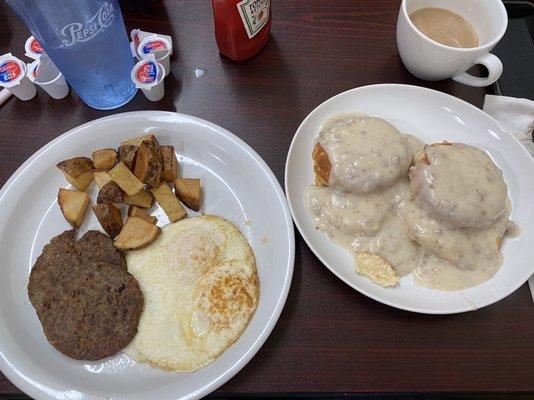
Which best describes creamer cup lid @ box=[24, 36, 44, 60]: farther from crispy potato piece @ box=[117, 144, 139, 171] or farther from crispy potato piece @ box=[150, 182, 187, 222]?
crispy potato piece @ box=[150, 182, 187, 222]

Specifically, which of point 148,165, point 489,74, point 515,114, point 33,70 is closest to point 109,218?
point 148,165

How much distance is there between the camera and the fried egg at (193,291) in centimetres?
107

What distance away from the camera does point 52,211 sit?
1.26m

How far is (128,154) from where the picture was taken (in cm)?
123

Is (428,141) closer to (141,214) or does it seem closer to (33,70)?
(141,214)

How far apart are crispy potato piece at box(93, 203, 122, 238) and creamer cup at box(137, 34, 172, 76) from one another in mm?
504

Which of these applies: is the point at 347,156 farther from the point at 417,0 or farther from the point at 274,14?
the point at 274,14

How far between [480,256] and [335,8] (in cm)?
102

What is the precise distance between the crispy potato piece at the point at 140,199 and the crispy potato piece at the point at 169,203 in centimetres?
2

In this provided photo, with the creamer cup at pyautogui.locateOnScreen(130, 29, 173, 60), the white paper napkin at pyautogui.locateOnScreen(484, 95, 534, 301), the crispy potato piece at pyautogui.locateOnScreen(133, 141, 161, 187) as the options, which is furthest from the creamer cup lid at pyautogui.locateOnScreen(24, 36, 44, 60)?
the white paper napkin at pyautogui.locateOnScreen(484, 95, 534, 301)

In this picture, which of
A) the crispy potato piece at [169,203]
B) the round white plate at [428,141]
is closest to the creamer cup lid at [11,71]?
the crispy potato piece at [169,203]

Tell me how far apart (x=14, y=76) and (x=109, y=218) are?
0.57 metres

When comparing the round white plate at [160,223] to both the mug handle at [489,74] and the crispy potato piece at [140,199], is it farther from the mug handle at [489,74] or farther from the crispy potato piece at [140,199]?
the mug handle at [489,74]

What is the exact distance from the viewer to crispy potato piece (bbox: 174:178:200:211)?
1229 mm
